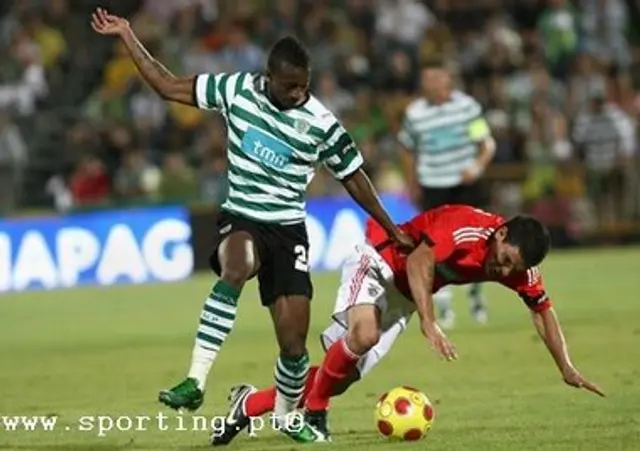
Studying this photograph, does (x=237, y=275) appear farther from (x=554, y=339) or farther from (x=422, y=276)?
(x=554, y=339)

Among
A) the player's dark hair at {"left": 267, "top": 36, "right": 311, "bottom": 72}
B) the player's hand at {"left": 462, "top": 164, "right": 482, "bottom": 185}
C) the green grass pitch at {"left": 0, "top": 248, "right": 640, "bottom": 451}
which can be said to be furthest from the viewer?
→ the player's hand at {"left": 462, "top": 164, "right": 482, "bottom": 185}

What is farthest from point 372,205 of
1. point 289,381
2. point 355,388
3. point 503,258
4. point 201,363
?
point 355,388

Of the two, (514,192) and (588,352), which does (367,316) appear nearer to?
(588,352)

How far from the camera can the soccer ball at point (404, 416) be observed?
970cm

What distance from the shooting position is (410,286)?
31.9ft

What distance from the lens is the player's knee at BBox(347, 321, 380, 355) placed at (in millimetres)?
9898

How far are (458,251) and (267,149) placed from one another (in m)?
1.16

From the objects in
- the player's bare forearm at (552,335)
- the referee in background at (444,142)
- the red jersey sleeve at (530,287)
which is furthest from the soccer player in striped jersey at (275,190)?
the referee in background at (444,142)

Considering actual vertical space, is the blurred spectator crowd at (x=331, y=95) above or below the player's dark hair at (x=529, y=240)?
above

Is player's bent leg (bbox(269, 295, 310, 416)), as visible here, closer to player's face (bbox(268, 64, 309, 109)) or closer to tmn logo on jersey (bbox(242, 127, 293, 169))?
tmn logo on jersey (bbox(242, 127, 293, 169))

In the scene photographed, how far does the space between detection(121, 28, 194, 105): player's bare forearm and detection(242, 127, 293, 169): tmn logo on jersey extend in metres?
0.44

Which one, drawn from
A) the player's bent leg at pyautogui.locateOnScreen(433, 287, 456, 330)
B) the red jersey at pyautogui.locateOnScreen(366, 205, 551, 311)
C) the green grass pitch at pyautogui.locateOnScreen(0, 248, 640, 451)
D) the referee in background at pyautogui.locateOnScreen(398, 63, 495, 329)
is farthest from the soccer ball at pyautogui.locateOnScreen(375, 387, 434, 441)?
the referee in background at pyautogui.locateOnScreen(398, 63, 495, 329)

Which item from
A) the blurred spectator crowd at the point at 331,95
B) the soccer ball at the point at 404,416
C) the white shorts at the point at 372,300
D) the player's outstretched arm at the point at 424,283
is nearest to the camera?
the player's outstretched arm at the point at 424,283

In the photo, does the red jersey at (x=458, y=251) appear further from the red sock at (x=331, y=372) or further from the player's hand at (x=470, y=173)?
the player's hand at (x=470, y=173)
